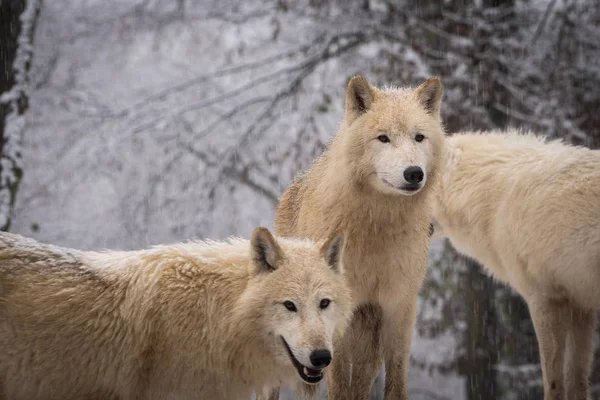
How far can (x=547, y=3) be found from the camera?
33.3ft

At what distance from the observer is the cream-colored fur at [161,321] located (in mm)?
3789

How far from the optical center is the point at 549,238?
214 inches

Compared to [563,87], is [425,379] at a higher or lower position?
lower

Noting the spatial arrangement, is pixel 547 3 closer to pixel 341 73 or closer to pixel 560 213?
pixel 341 73

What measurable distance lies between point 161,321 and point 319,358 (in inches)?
40.1

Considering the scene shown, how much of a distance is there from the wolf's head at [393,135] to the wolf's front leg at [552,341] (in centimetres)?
178

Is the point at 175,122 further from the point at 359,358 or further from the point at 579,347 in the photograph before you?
the point at 579,347

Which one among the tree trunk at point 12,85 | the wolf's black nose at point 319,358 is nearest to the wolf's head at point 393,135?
the wolf's black nose at point 319,358

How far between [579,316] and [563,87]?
515 cm

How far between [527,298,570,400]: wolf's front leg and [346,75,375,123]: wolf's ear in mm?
2278

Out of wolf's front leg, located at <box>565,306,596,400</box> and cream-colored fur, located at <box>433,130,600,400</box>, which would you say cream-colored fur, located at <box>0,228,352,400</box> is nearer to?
cream-colored fur, located at <box>433,130,600,400</box>

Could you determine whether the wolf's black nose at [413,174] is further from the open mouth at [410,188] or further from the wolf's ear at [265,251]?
the wolf's ear at [265,251]

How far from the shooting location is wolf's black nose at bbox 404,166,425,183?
4.24 metres

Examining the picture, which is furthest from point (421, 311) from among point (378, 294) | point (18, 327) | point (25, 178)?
point (18, 327)
